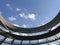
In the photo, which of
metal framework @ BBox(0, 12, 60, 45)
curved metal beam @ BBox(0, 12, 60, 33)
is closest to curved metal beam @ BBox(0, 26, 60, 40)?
metal framework @ BBox(0, 12, 60, 45)

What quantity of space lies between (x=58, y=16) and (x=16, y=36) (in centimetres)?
1152

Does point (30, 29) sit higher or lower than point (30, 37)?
higher

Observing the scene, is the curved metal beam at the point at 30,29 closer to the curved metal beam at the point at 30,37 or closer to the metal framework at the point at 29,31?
the metal framework at the point at 29,31

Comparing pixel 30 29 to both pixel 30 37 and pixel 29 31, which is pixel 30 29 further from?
pixel 30 37

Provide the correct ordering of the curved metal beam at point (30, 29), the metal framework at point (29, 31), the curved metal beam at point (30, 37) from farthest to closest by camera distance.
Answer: the curved metal beam at point (30, 37)
the metal framework at point (29, 31)
the curved metal beam at point (30, 29)

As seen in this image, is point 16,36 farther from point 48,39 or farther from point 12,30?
point 48,39

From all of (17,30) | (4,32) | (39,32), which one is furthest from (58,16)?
(4,32)

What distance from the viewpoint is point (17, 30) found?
1362 inches

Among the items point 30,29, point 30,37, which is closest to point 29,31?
point 30,29

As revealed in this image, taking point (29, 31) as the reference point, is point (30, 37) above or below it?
below

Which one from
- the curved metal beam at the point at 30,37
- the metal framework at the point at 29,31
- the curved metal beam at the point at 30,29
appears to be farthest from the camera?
the curved metal beam at the point at 30,37

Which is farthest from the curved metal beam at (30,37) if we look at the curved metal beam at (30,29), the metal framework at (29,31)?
the curved metal beam at (30,29)

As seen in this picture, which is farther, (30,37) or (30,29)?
(30,37)

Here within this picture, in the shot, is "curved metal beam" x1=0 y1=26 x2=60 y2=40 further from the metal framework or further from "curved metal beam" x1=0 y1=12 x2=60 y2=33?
"curved metal beam" x1=0 y1=12 x2=60 y2=33
